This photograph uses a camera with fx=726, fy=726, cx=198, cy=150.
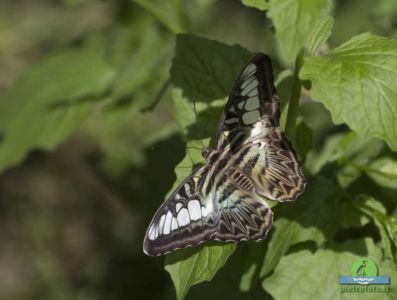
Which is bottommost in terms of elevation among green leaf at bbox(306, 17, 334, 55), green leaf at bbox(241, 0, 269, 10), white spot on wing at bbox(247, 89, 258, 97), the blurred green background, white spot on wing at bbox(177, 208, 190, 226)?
the blurred green background

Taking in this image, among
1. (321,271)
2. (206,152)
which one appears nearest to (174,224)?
(206,152)

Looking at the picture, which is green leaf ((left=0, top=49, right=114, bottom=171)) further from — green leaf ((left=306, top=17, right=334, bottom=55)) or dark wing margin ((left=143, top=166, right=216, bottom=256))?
green leaf ((left=306, top=17, right=334, bottom=55))

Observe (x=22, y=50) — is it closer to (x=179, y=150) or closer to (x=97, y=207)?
(x=97, y=207)

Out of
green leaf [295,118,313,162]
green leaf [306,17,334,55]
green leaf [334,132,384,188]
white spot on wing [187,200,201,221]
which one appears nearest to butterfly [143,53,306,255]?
white spot on wing [187,200,201,221]

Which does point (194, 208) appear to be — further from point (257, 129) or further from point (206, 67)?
point (206, 67)

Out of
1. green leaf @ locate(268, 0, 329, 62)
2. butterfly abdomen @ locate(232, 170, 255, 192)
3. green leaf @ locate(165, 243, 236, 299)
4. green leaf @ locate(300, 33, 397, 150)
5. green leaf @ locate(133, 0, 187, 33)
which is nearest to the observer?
green leaf @ locate(268, 0, 329, 62)

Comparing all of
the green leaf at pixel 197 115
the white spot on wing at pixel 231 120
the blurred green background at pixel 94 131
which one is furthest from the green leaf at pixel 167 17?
the white spot on wing at pixel 231 120

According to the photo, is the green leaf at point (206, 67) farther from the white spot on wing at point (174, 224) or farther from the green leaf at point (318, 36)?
the white spot on wing at point (174, 224)

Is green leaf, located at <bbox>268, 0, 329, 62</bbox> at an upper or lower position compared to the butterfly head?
upper
